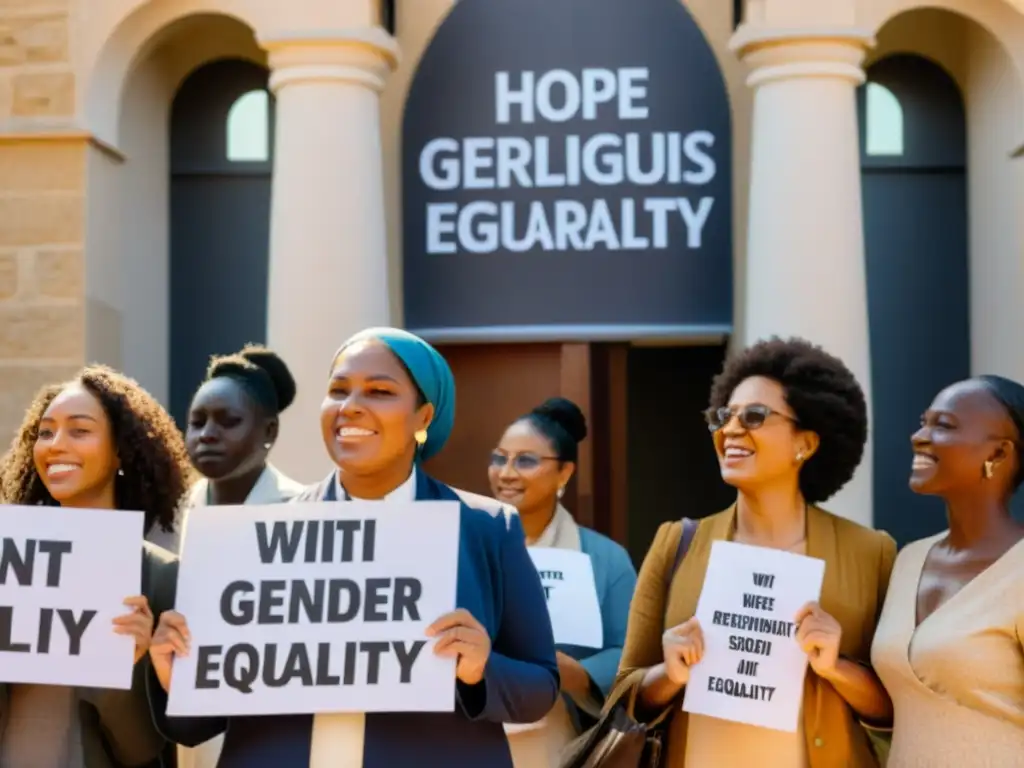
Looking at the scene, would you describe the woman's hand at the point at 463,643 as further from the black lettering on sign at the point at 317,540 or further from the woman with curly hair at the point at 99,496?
the woman with curly hair at the point at 99,496

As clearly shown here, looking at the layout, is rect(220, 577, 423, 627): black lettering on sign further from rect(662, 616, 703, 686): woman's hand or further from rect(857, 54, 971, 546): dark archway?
rect(857, 54, 971, 546): dark archway

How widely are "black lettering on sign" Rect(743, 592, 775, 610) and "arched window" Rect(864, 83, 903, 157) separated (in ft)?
18.0

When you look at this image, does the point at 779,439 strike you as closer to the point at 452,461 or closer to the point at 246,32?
the point at 452,461

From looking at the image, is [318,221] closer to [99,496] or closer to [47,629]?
[99,496]

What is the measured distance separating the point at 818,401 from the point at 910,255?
16.7ft

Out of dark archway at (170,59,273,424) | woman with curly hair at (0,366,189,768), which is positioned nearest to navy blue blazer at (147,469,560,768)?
woman with curly hair at (0,366,189,768)

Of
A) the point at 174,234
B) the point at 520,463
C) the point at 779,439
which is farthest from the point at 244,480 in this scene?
the point at 174,234

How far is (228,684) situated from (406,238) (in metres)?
5.58

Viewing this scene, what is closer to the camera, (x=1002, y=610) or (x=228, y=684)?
(x=228, y=684)

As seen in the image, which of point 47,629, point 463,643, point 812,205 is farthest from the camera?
point 812,205

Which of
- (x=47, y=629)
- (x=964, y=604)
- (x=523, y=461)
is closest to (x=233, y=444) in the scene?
(x=523, y=461)

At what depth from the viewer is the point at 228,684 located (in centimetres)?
340

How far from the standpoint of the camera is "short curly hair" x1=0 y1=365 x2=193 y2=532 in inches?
162

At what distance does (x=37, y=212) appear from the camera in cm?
830
